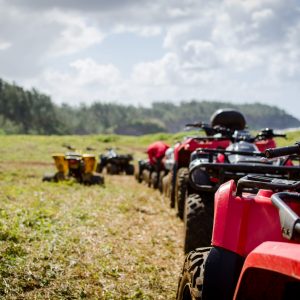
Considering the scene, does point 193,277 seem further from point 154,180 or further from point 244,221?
point 154,180

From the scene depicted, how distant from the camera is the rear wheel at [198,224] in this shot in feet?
17.1

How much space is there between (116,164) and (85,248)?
13.0m

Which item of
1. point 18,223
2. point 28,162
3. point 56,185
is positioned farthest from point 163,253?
point 28,162

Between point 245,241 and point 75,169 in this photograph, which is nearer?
point 245,241

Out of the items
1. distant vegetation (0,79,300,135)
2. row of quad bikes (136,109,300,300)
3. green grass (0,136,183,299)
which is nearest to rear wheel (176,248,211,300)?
row of quad bikes (136,109,300,300)

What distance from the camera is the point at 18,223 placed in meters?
5.98

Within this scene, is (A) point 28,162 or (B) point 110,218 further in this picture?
(A) point 28,162

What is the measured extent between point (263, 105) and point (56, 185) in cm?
10666

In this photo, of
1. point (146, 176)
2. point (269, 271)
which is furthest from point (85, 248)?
point (146, 176)

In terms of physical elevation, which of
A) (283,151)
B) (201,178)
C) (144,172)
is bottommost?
(144,172)

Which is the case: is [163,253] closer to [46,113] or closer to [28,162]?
[28,162]

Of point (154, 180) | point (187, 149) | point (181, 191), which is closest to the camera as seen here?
point (181, 191)

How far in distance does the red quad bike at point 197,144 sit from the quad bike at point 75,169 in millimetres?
4424

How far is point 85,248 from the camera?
5363 millimetres
